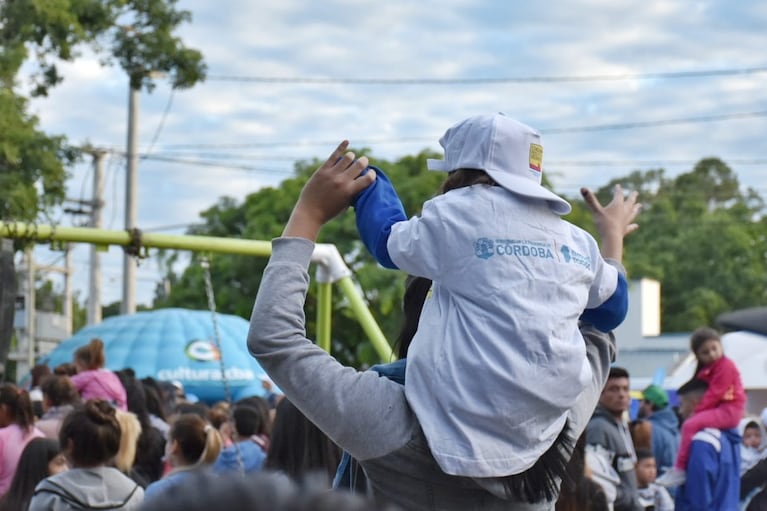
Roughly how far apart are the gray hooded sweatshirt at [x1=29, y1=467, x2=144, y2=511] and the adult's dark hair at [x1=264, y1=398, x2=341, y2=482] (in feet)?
1.96

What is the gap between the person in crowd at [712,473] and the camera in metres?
8.06

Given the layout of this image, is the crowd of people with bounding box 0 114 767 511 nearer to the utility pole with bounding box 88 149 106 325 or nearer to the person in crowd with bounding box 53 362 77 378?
the person in crowd with bounding box 53 362 77 378

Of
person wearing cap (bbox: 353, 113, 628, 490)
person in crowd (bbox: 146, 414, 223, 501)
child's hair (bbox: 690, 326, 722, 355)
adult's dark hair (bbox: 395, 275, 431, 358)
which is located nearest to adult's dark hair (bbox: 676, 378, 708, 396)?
child's hair (bbox: 690, 326, 722, 355)

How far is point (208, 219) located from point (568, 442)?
141 feet

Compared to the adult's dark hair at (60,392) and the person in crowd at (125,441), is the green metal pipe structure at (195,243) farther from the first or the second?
the person in crowd at (125,441)

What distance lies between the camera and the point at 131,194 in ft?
91.3

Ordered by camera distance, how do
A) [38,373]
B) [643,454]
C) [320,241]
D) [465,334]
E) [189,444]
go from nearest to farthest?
Result: [465,334] → [189,444] → [643,454] → [38,373] → [320,241]

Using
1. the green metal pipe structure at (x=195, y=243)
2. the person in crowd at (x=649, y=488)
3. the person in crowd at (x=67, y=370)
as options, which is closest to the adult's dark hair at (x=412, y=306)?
the person in crowd at (x=649, y=488)

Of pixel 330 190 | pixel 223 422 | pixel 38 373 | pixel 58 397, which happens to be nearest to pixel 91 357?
pixel 223 422

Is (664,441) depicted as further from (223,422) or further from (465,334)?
(465,334)

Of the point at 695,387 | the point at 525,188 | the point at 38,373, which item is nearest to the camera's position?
the point at 525,188

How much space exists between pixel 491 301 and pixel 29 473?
14.7 feet

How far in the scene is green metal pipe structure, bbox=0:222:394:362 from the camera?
419 inches

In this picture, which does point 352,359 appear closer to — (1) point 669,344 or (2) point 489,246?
(1) point 669,344
